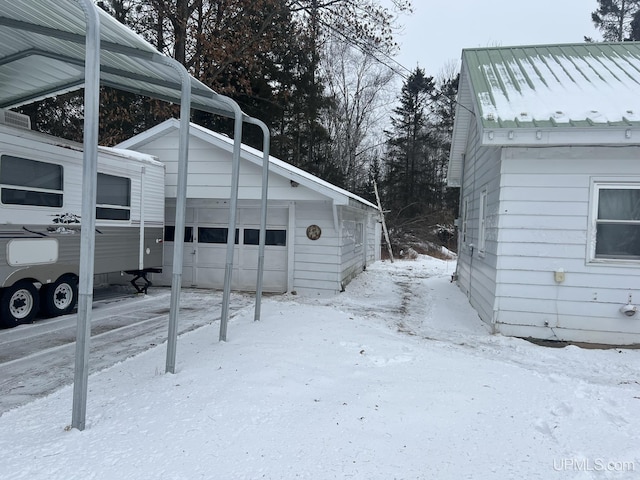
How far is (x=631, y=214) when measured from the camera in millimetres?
5832

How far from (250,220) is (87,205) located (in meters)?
7.19

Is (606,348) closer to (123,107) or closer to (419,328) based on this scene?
(419,328)

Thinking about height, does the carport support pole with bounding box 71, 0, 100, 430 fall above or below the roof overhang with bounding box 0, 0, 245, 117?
below

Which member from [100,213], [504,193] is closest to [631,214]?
[504,193]

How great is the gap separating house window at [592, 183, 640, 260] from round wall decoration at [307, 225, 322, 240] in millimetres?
5360

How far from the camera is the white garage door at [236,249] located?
9883 millimetres

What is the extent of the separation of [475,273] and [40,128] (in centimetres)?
1609

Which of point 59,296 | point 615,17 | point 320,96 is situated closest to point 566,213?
point 59,296

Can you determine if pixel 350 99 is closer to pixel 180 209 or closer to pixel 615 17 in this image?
pixel 615 17

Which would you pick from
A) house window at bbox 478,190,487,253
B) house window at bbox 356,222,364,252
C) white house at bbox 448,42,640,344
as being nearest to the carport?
white house at bbox 448,42,640,344

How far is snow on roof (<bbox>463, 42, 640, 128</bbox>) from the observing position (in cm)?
585

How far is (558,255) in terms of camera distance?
5969 mm

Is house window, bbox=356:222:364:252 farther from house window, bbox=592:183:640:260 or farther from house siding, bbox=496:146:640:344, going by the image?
house window, bbox=592:183:640:260

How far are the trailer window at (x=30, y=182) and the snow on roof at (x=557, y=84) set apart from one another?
673cm
